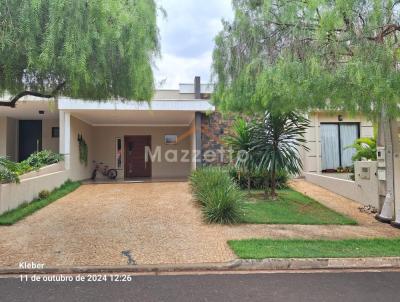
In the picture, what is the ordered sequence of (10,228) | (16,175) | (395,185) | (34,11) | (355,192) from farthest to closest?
(355,192) < (16,175) < (395,185) < (10,228) < (34,11)

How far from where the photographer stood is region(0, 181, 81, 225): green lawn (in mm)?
8617

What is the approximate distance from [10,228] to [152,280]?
447 cm

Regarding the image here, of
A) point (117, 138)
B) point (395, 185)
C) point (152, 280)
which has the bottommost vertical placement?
point (152, 280)

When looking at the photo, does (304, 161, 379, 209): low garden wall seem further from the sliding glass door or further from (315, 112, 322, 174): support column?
the sliding glass door

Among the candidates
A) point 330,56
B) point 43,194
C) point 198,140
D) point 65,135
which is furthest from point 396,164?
point 65,135

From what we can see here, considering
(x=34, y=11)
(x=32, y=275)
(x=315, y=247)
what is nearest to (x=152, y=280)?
(x=32, y=275)

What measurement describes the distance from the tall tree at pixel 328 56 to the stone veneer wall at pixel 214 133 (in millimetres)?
7415

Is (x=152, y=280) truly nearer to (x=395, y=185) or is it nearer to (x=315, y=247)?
(x=315, y=247)

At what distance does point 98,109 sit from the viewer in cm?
1407

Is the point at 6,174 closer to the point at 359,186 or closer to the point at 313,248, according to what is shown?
the point at 313,248

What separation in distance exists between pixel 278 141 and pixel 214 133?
454cm

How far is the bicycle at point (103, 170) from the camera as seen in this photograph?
18.2m

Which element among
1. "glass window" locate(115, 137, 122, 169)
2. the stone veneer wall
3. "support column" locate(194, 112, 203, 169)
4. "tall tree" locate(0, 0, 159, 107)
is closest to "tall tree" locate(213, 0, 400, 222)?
"tall tree" locate(0, 0, 159, 107)

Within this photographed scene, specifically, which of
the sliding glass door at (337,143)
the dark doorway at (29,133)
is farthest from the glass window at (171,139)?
the sliding glass door at (337,143)
